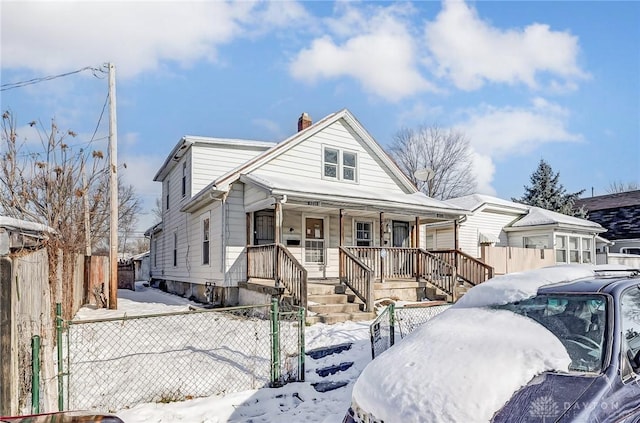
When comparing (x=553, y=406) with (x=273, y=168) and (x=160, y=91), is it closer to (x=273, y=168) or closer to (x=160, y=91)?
(x=273, y=168)

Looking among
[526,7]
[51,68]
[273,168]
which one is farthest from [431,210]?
[51,68]

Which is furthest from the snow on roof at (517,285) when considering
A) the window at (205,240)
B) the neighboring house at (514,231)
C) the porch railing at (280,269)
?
the neighboring house at (514,231)

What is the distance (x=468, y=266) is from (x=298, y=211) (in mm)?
5952

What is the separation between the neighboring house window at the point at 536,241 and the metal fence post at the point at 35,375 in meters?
22.9

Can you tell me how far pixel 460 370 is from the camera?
9.32ft

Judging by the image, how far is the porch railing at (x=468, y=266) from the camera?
13.7m

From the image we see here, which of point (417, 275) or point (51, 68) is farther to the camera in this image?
point (51, 68)

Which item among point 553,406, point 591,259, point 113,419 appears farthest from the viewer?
point 591,259

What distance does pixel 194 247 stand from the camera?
16.9 metres

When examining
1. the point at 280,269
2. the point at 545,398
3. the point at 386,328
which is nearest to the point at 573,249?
the point at 280,269

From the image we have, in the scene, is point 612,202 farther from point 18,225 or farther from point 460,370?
point 18,225

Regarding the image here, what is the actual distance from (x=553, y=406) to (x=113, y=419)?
2.75m

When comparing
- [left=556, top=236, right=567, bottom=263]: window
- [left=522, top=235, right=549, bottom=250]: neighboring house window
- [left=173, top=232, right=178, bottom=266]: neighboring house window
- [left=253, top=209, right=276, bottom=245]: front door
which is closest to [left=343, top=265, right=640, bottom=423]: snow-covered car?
[left=253, top=209, right=276, bottom=245]: front door

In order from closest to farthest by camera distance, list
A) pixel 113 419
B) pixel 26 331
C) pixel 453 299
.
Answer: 1. pixel 113 419
2. pixel 26 331
3. pixel 453 299
